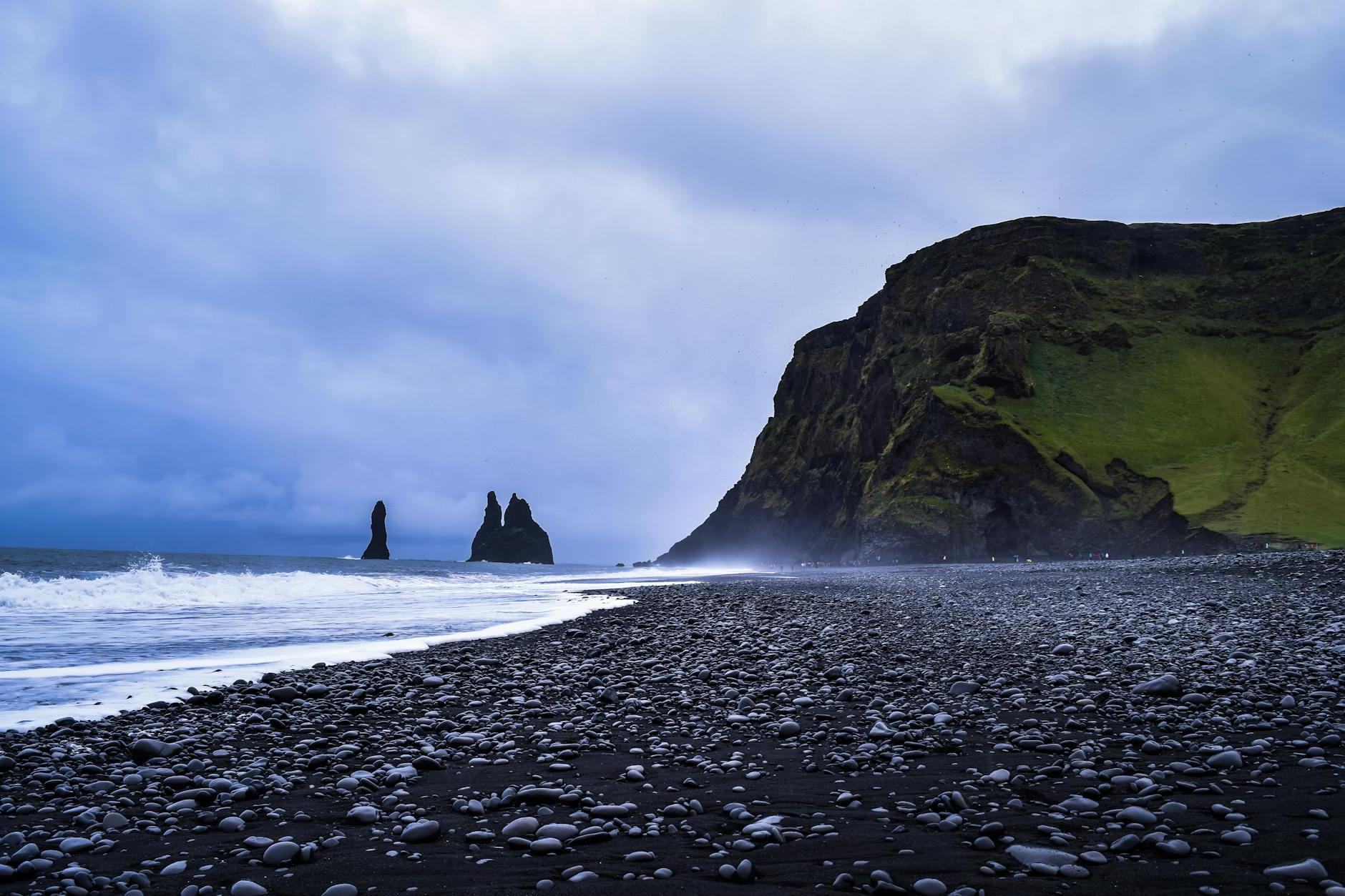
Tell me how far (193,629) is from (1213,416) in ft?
345

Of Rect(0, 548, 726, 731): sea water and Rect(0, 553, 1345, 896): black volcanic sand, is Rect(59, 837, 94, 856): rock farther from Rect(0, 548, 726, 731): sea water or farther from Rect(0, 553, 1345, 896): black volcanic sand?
Rect(0, 548, 726, 731): sea water

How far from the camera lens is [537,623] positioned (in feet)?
72.3

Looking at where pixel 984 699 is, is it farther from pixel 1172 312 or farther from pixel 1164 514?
pixel 1172 312

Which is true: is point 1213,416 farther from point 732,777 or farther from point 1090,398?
point 732,777

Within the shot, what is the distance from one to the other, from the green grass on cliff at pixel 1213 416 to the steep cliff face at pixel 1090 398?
0.26 meters

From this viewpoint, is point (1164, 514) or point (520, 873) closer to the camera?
point (520, 873)

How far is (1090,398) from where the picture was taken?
93.8 metres

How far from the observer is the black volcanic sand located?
423cm

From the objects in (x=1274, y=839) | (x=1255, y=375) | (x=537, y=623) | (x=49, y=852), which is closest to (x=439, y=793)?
(x=49, y=852)

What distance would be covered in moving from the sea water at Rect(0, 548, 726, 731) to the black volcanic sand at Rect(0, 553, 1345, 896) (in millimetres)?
2231

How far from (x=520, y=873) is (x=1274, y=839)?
4302mm

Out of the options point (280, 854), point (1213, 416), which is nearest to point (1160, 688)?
point (280, 854)

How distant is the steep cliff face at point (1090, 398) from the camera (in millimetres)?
76938

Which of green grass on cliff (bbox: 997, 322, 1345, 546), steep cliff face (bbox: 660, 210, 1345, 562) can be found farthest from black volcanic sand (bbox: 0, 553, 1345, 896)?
green grass on cliff (bbox: 997, 322, 1345, 546)
